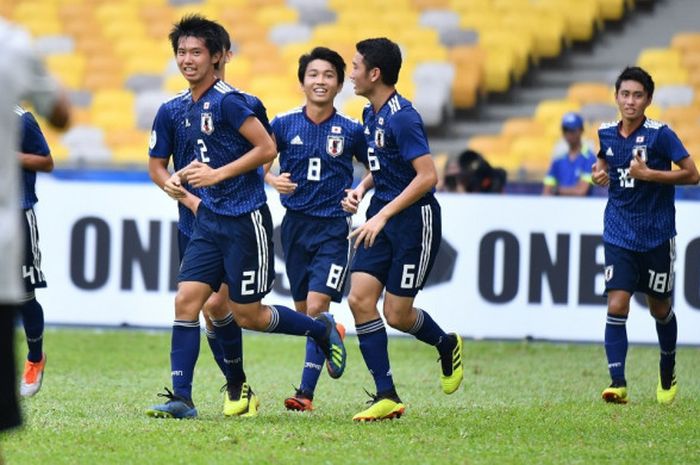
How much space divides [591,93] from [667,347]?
988 cm

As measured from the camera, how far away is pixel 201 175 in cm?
816

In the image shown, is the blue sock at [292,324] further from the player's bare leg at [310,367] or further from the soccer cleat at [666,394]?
the soccer cleat at [666,394]

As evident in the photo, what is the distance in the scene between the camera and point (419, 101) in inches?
775

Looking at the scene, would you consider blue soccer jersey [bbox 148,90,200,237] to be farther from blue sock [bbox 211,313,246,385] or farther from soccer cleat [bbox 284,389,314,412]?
soccer cleat [bbox 284,389,314,412]

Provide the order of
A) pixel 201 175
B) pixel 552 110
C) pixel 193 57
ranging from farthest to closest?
pixel 552 110 → pixel 193 57 → pixel 201 175

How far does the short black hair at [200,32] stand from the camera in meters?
8.43

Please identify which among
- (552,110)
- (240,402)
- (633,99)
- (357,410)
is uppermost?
(552,110)

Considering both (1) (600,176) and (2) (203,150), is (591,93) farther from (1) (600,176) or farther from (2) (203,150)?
(2) (203,150)

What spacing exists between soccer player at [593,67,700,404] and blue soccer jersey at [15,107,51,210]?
3824 mm

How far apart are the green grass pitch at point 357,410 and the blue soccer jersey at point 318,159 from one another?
138cm

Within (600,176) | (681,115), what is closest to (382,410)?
(600,176)

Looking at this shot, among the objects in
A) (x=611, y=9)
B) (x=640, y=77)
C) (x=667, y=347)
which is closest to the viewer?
(x=640, y=77)

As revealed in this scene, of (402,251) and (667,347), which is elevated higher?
(402,251)

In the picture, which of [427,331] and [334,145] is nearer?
[427,331]
